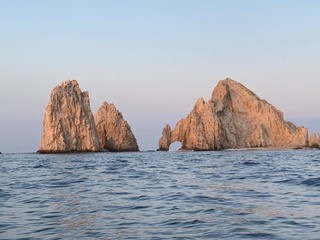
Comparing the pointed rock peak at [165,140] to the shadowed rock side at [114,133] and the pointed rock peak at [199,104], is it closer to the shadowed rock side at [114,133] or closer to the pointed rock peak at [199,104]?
the pointed rock peak at [199,104]

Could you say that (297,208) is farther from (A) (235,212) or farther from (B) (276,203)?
(A) (235,212)

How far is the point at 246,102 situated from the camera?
171125 millimetres

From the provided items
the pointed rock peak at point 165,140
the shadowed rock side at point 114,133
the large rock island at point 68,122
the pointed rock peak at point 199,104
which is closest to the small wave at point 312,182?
the large rock island at point 68,122

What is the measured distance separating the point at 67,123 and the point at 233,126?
69504 millimetres

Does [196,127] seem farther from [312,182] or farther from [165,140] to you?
[312,182]

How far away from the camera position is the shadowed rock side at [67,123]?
4437 inches

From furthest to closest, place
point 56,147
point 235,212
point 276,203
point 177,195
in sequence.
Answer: point 56,147, point 177,195, point 276,203, point 235,212

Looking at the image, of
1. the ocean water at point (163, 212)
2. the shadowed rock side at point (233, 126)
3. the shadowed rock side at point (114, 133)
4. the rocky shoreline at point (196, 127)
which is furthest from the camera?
the shadowed rock side at point (233, 126)

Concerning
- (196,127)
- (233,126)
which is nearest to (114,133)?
(196,127)

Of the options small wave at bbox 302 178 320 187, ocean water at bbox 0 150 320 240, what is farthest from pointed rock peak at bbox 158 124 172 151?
ocean water at bbox 0 150 320 240

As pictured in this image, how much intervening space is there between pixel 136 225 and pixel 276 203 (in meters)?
5.61

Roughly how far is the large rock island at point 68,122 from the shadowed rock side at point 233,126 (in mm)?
40433

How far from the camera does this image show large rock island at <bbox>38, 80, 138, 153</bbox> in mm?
112688

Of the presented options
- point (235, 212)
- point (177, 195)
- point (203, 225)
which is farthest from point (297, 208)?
point (177, 195)
